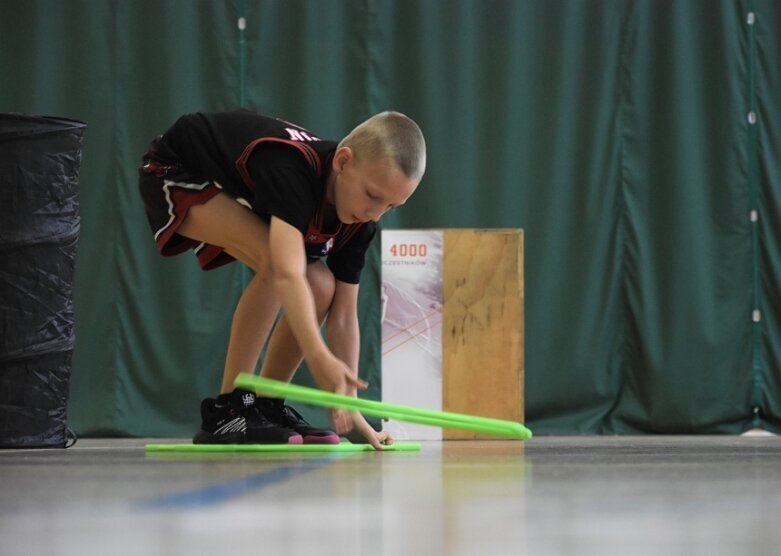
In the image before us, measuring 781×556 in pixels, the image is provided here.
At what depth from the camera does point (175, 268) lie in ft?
14.8

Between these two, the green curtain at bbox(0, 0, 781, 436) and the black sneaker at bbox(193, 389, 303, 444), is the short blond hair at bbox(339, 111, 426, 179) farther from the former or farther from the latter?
the green curtain at bbox(0, 0, 781, 436)

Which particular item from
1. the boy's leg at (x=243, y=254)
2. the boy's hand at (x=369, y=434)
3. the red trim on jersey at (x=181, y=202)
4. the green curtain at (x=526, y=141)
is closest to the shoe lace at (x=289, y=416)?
the boy's leg at (x=243, y=254)

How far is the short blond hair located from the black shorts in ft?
1.39

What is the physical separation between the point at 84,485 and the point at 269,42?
11.5 feet

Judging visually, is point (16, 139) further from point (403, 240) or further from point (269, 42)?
point (269, 42)

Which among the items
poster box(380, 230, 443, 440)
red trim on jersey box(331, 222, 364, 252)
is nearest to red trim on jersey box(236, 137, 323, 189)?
red trim on jersey box(331, 222, 364, 252)

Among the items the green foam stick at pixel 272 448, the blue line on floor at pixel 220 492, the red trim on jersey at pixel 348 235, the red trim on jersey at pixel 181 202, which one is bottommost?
the green foam stick at pixel 272 448

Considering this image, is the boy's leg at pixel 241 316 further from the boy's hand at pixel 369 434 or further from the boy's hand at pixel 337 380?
the boy's hand at pixel 337 380

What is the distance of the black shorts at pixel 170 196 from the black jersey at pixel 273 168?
0.07 feet

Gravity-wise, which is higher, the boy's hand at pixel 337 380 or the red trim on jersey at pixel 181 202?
the red trim on jersey at pixel 181 202

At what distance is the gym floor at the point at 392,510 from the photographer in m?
0.75

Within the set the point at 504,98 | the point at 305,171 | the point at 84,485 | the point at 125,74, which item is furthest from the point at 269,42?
the point at 84,485

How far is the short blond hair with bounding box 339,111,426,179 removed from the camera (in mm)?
2041

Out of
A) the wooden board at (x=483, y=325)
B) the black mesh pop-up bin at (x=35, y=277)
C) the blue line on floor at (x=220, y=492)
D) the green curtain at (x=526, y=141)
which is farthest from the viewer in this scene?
the green curtain at (x=526, y=141)
